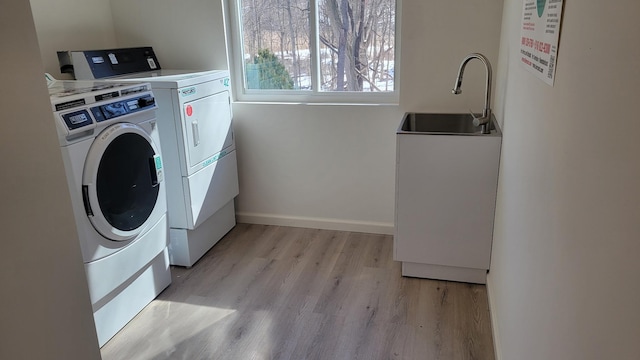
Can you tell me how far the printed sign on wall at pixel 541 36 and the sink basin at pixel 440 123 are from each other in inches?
42.1

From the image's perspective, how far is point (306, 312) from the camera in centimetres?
240

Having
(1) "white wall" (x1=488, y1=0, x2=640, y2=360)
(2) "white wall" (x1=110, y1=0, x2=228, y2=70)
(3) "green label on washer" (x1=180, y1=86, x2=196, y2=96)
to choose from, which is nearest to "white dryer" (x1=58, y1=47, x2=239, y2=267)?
(3) "green label on washer" (x1=180, y1=86, x2=196, y2=96)

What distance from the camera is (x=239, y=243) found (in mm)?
3213

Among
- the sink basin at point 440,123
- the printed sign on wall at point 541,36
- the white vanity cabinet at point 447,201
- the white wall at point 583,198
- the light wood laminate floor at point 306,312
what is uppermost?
the printed sign on wall at point 541,36

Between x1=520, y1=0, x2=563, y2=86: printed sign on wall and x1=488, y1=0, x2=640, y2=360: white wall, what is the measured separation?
0.05 m

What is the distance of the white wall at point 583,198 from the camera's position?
27.3 inches

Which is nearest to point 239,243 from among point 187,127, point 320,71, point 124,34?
point 187,127

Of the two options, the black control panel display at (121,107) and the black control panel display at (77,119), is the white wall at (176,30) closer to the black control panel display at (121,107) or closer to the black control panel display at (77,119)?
the black control panel display at (121,107)

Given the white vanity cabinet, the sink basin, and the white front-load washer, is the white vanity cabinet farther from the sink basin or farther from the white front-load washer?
the white front-load washer

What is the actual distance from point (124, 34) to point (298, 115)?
1.40m

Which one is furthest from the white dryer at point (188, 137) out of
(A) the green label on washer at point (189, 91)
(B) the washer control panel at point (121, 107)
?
(B) the washer control panel at point (121, 107)

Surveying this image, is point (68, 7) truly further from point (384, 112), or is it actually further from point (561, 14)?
point (561, 14)

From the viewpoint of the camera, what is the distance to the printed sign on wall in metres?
1.20

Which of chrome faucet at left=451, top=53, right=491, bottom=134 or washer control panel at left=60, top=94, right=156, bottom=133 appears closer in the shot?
washer control panel at left=60, top=94, right=156, bottom=133
